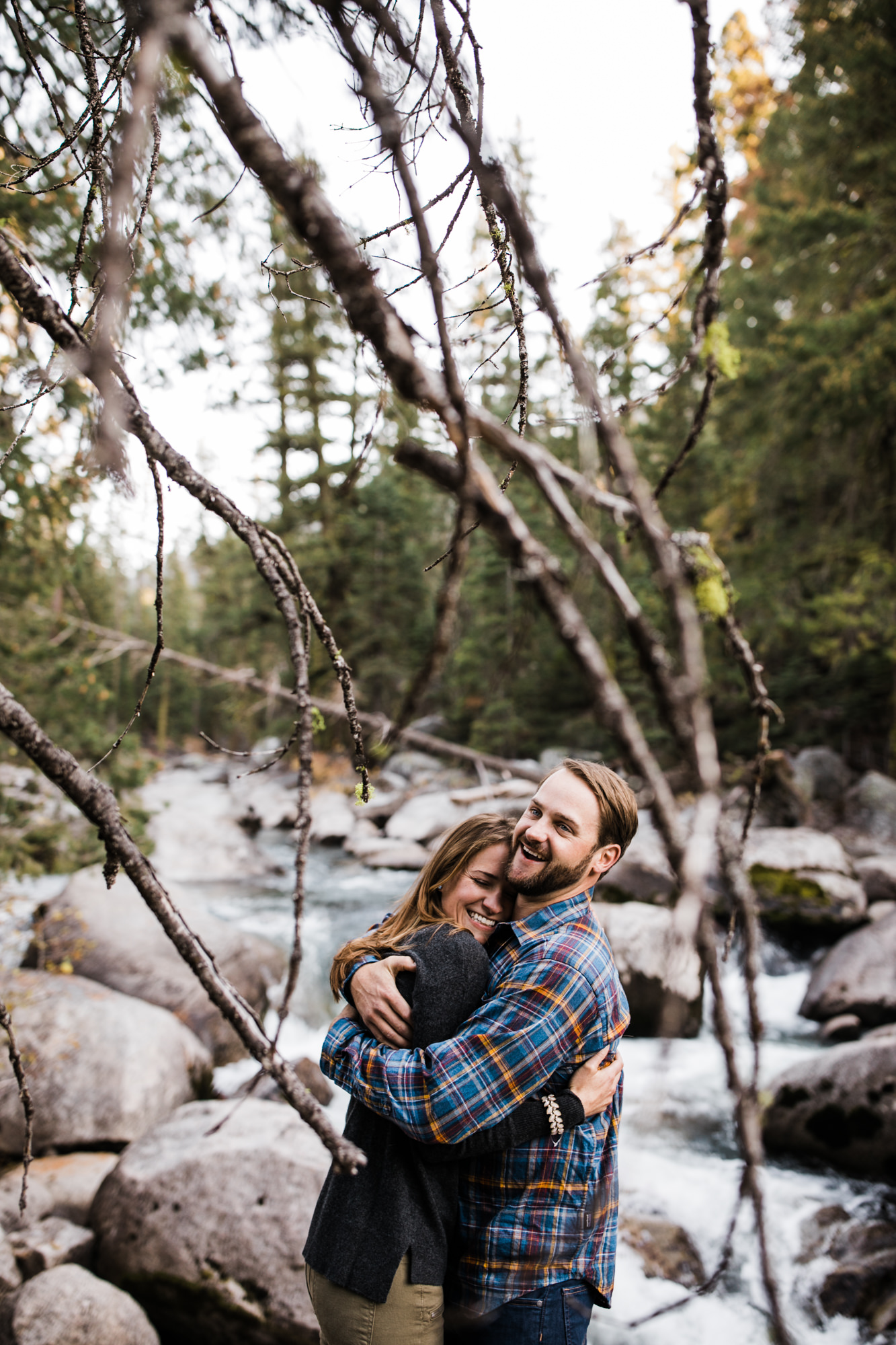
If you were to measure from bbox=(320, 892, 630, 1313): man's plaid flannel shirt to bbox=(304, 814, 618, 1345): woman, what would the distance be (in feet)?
0.19

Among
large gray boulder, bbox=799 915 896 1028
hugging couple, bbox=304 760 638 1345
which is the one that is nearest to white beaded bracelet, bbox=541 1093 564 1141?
hugging couple, bbox=304 760 638 1345

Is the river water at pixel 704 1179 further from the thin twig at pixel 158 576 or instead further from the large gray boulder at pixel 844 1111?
the thin twig at pixel 158 576

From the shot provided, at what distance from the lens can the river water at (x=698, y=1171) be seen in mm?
4125

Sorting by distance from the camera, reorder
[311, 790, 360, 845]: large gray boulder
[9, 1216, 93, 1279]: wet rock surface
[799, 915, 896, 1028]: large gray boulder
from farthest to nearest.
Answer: [311, 790, 360, 845]: large gray boulder, [799, 915, 896, 1028]: large gray boulder, [9, 1216, 93, 1279]: wet rock surface

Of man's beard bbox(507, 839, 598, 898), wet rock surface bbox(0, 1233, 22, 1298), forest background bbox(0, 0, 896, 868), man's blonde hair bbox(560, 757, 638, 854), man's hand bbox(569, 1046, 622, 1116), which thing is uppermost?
forest background bbox(0, 0, 896, 868)

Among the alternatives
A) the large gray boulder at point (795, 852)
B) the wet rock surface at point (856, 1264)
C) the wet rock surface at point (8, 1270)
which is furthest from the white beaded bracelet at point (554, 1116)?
the large gray boulder at point (795, 852)

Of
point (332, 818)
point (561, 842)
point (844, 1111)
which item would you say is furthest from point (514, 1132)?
point (332, 818)

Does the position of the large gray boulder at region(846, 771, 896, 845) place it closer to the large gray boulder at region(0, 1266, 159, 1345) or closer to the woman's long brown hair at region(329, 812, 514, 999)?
the large gray boulder at region(0, 1266, 159, 1345)

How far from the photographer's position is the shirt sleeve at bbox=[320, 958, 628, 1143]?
164 cm

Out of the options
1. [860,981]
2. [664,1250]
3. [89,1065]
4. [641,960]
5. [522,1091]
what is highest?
[522,1091]

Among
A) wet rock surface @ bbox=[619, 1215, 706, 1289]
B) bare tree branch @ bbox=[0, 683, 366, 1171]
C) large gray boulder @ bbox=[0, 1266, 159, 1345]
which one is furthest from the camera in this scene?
wet rock surface @ bbox=[619, 1215, 706, 1289]

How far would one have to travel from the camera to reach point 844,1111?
5195 millimetres

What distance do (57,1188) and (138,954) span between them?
2.50 metres

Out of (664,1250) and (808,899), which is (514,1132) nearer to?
(664,1250)
